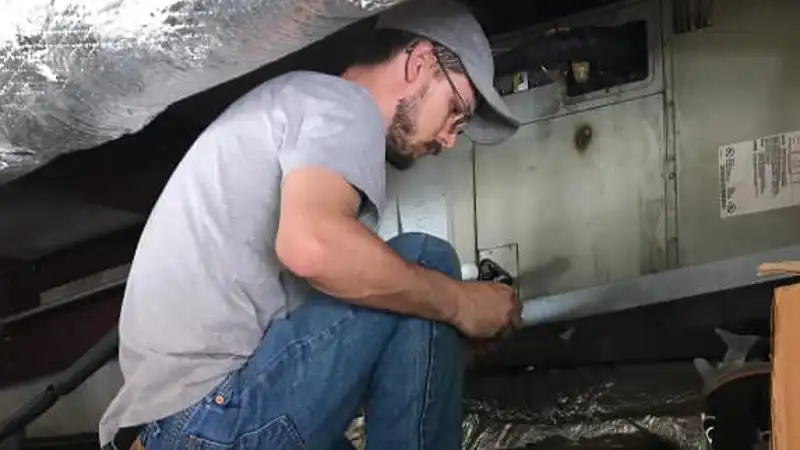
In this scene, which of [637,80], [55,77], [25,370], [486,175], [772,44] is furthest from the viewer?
[25,370]

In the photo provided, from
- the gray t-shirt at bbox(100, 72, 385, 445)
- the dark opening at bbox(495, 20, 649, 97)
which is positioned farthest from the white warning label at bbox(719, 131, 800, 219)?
the gray t-shirt at bbox(100, 72, 385, 445)

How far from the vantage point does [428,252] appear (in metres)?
1.08

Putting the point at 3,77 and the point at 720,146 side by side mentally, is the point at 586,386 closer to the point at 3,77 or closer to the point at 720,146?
the point at 720,146

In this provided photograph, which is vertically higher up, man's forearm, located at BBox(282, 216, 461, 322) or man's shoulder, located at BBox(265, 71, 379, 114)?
man's shoulder, located at BBox(265, 71, 379, 114)

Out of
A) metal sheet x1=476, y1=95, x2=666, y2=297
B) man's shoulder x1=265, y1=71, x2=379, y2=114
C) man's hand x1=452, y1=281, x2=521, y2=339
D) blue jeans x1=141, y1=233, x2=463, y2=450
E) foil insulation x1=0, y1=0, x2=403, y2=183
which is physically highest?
foil insulation x1=0, y1=0, x2=403, y2=183

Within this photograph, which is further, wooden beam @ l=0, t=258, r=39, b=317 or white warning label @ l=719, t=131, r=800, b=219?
wooden beam @ l=0, t=258, r=39, b=317

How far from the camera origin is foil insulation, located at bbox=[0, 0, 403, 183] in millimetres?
929

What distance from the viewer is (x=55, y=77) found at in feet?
3.51

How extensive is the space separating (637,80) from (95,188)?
2.97ft

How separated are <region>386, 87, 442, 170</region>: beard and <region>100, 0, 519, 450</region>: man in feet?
0.18

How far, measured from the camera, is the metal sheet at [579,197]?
1.42 metres

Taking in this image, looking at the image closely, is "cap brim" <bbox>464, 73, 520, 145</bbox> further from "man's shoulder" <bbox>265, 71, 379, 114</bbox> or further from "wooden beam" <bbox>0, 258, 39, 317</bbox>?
"wooden beam" <bbox>0, 258, 39, 317</bbox>

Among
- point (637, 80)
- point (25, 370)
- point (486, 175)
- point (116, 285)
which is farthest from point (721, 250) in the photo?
point (25, 370)

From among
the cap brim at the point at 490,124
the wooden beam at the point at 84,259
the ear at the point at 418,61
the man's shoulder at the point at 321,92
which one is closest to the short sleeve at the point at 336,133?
the man's shoulder at the point at 321,92
